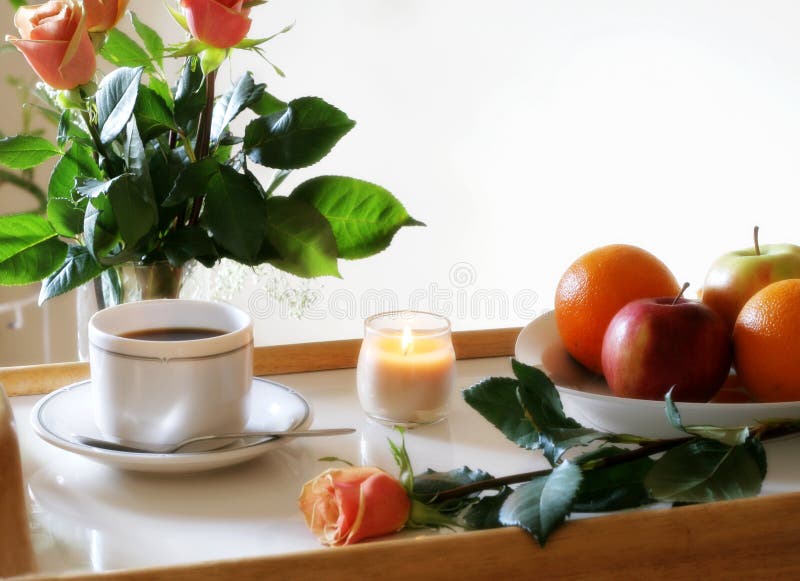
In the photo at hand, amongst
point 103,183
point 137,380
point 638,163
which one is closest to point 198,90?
point 103,183

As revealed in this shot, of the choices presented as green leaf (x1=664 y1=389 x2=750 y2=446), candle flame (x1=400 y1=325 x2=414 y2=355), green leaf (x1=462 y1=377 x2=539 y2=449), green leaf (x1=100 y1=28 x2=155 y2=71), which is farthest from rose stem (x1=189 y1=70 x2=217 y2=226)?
green leaf (x1=664 y1=389 x2=750 y2=446)

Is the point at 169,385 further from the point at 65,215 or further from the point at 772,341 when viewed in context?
the point at 772,341

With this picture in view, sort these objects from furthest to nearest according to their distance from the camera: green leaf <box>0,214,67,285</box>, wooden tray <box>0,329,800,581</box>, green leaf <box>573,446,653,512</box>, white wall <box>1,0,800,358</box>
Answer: white wall <box>1,0,800,358</box> → green leaf <box>0,214,67,285</box> → green leaf <box>573,446,653,512</box> → wooden tray <box>0,329,800,581</box>

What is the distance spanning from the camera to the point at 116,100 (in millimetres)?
775

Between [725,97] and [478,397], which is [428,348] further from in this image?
[725,97]

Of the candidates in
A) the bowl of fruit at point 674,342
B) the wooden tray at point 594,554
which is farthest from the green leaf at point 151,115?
the wooden tray at point 594,554

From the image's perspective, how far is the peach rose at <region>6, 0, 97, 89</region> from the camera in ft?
2.39

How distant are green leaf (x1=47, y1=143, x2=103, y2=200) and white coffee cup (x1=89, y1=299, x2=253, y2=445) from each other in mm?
189

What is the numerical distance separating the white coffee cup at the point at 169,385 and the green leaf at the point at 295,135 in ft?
0.60

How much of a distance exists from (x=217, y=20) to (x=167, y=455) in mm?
312

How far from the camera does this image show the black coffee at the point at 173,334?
0.72m

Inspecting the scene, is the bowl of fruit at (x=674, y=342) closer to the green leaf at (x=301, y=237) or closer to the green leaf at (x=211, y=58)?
the green leaf at (x=301, y=237)

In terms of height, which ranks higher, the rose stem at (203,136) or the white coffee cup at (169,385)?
the rose stem at (203,136)

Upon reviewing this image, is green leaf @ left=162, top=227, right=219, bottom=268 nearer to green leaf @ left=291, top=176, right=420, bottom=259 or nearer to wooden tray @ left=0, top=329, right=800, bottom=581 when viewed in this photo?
green leaf @ left=291, top=176, right=420, bottom=259
